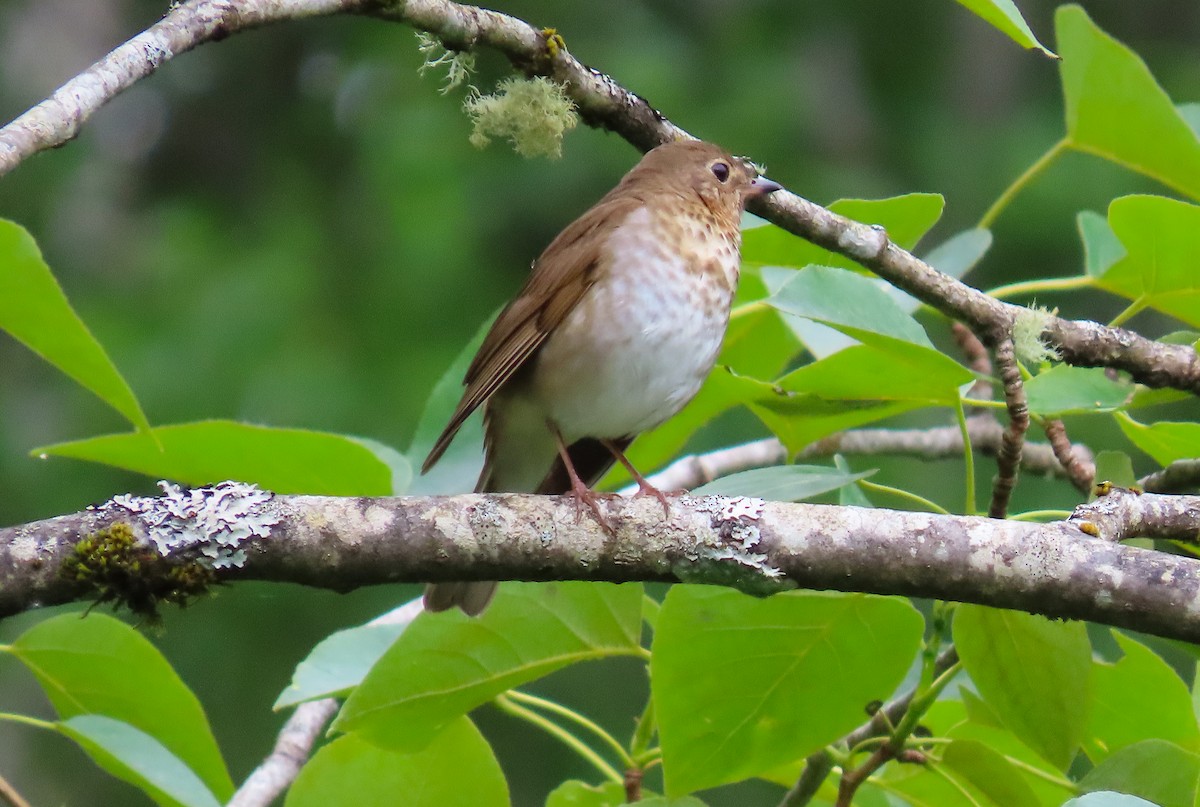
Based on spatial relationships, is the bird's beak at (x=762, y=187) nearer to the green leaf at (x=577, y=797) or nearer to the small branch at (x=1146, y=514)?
the small branch at (x=1146, y=514)

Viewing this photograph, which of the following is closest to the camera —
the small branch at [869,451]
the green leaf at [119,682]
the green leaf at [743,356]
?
the green leaf at [119,682]

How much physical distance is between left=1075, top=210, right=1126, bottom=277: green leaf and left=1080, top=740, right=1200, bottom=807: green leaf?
46.4 inches

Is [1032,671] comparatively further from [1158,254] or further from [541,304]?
[541,304]

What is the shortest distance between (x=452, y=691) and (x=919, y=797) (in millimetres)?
845

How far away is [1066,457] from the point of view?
278 centimetres

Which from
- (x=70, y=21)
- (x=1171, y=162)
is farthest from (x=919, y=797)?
(x=70, y=21)

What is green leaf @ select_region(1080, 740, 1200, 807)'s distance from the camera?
2.02 metres

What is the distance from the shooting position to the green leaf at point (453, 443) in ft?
10.2

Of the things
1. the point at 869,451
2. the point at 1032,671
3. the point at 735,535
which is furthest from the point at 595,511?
the point at 869,451

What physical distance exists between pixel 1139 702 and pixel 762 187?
4.35 ft

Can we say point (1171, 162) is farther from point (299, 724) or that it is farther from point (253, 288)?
point (253, 288)

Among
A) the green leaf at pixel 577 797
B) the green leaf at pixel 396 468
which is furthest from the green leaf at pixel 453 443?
the green leaf at pixel 577 797

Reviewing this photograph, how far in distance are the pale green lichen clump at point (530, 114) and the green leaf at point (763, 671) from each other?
2.65 feet

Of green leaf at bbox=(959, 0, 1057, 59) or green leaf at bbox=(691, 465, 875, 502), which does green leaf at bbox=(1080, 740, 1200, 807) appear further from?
green leaf at bbox=(959, 0, 1057, 59)
